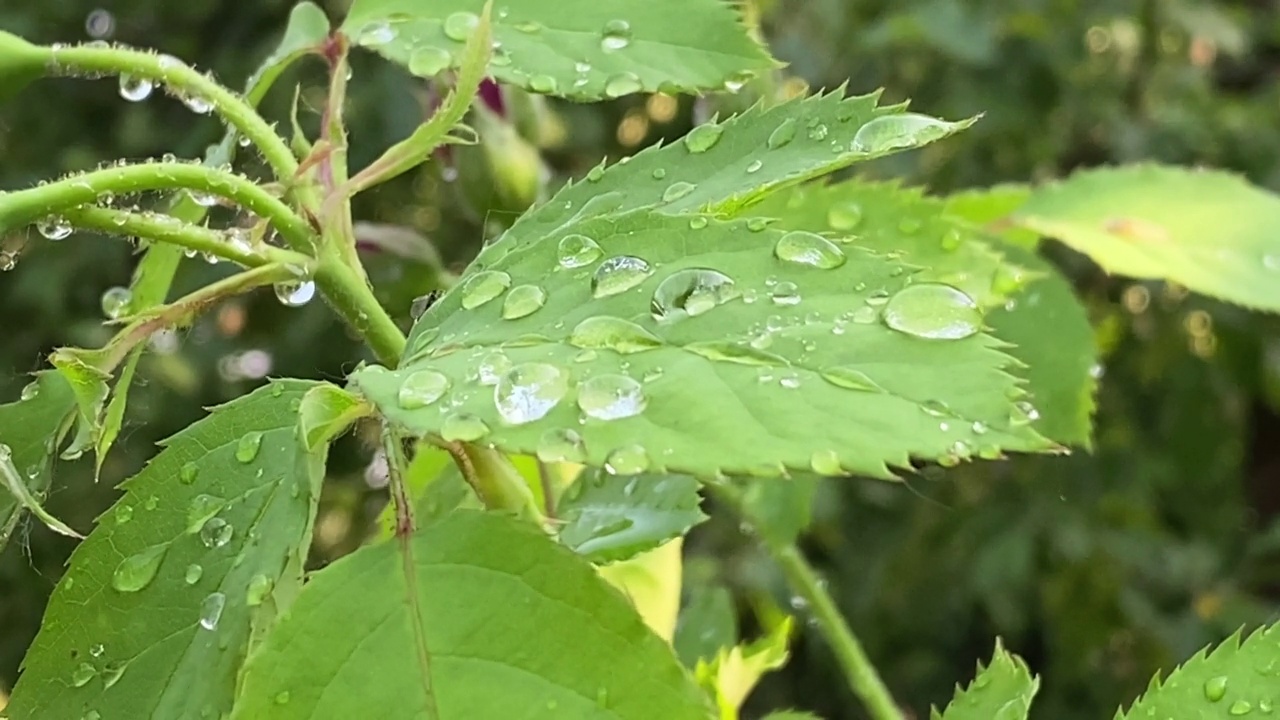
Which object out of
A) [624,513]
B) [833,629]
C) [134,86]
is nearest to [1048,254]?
[833,629]

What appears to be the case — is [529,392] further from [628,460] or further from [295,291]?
[295,291]

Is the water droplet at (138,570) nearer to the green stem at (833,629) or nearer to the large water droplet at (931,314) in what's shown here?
the large water droplet at (931,314)

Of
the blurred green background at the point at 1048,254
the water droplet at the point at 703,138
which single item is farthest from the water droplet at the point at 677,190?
the blurred green background at the point at 1048,254

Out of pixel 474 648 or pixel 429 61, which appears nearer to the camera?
pixel 474 648

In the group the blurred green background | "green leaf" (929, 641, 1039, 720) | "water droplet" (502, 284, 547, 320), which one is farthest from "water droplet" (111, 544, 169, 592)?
the blurred green background

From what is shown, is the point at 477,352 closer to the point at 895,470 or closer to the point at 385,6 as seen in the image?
the point at 895,470

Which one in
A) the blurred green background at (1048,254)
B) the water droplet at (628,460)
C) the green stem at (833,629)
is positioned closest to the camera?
the water droplet at (628,460)

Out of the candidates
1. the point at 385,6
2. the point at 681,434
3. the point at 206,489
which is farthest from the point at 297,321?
the point at 681,434
